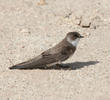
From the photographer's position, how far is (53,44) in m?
13.6

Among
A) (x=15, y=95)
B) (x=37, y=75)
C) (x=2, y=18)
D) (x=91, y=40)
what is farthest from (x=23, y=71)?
(x=2, y=18)

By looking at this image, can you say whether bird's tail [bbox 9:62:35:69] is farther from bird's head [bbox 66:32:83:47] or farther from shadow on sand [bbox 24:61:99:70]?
bird's head [bbox 66:32:83:47]

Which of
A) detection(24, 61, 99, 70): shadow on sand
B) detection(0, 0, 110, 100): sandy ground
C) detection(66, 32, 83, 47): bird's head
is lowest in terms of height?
detection(24, 61, 99, 70): shadow on sand

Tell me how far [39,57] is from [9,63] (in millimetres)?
656

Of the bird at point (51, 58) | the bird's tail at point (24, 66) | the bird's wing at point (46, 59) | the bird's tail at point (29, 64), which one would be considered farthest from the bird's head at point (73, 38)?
the bird's tail at point (24, 66)

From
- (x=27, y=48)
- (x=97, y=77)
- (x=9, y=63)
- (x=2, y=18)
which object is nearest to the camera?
(x=97, y=77)

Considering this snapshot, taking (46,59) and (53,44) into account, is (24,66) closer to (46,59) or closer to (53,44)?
(46,59)

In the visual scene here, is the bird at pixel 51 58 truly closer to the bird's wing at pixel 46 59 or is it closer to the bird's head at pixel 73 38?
the bird's wing at pixel 46 59

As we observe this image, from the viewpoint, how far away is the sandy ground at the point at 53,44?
10.7 m

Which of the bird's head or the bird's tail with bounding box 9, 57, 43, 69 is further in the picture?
the bird's head

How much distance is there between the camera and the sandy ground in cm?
1071

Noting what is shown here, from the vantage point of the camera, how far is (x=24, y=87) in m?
10.9

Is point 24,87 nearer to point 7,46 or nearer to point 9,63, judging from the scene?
point 9,63

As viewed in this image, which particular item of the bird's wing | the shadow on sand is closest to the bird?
the bird's wing
